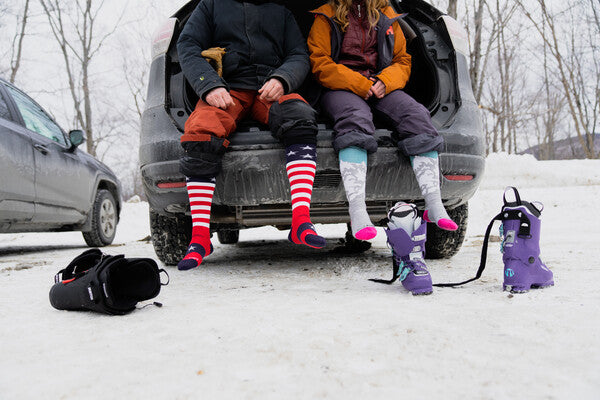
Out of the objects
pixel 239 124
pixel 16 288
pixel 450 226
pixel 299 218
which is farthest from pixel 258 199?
pixel 16 288

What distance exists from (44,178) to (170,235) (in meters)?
1.83

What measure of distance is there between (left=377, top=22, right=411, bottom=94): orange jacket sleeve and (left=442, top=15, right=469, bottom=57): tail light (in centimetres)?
24

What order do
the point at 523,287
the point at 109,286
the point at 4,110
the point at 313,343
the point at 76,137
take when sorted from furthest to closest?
the point at 76,137 < the point at 4,110 < the point at 523,287 < the point at 109,286 < the point at 313,343

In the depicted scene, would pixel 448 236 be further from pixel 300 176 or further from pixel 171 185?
pixel 171 185

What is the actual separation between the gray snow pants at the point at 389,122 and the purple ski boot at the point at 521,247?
50 centimetres

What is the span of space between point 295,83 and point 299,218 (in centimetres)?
68

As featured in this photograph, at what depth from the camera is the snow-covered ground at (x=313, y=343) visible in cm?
82

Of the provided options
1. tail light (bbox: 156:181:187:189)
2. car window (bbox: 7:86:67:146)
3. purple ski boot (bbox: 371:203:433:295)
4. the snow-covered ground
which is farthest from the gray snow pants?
car window (bbox: 7:86:67:146)

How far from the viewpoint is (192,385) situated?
2.77 feet

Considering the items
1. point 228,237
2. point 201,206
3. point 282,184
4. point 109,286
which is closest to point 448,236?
point 282,184

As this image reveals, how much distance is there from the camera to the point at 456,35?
7.43 ft

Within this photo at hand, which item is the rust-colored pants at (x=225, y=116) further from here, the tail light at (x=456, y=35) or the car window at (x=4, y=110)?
the car window at (x=4, y=110)

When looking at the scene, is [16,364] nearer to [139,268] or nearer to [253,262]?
[139,268]

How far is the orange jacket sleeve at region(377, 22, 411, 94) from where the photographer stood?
2102 mm
